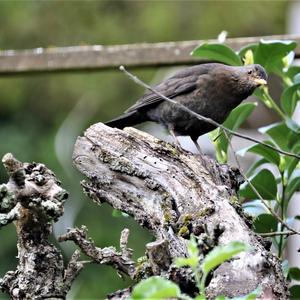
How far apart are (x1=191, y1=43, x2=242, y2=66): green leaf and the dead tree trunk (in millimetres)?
515

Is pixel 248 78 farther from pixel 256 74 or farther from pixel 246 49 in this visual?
pixel 246 49

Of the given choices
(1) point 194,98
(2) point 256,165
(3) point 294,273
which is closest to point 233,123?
(2) point 256,165

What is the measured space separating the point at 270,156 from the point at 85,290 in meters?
4.43

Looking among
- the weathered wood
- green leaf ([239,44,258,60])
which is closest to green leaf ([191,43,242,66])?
green leaf ([239,44,258,60])

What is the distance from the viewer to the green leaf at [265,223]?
2.59 metres

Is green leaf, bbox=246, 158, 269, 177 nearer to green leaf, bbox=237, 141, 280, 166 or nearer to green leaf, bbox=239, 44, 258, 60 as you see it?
green leaf, bbox=237, 141, 280, 166

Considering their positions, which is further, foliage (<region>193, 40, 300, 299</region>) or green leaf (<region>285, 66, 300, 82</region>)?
green leaf (<region>285, 66, 300, 82</region>)

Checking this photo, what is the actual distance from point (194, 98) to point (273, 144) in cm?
93

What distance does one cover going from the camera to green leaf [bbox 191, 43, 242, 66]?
2.85m

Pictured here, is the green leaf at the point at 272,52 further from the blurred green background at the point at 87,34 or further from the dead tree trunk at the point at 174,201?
the blurred green background at the point at 87,34

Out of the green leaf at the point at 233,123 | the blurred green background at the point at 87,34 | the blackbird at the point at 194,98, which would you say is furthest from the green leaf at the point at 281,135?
the blurred green background at the point at 87,34

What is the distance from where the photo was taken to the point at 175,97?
3664 mm

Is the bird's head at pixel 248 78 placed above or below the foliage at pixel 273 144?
above

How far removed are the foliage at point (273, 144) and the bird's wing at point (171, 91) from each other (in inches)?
24.3
